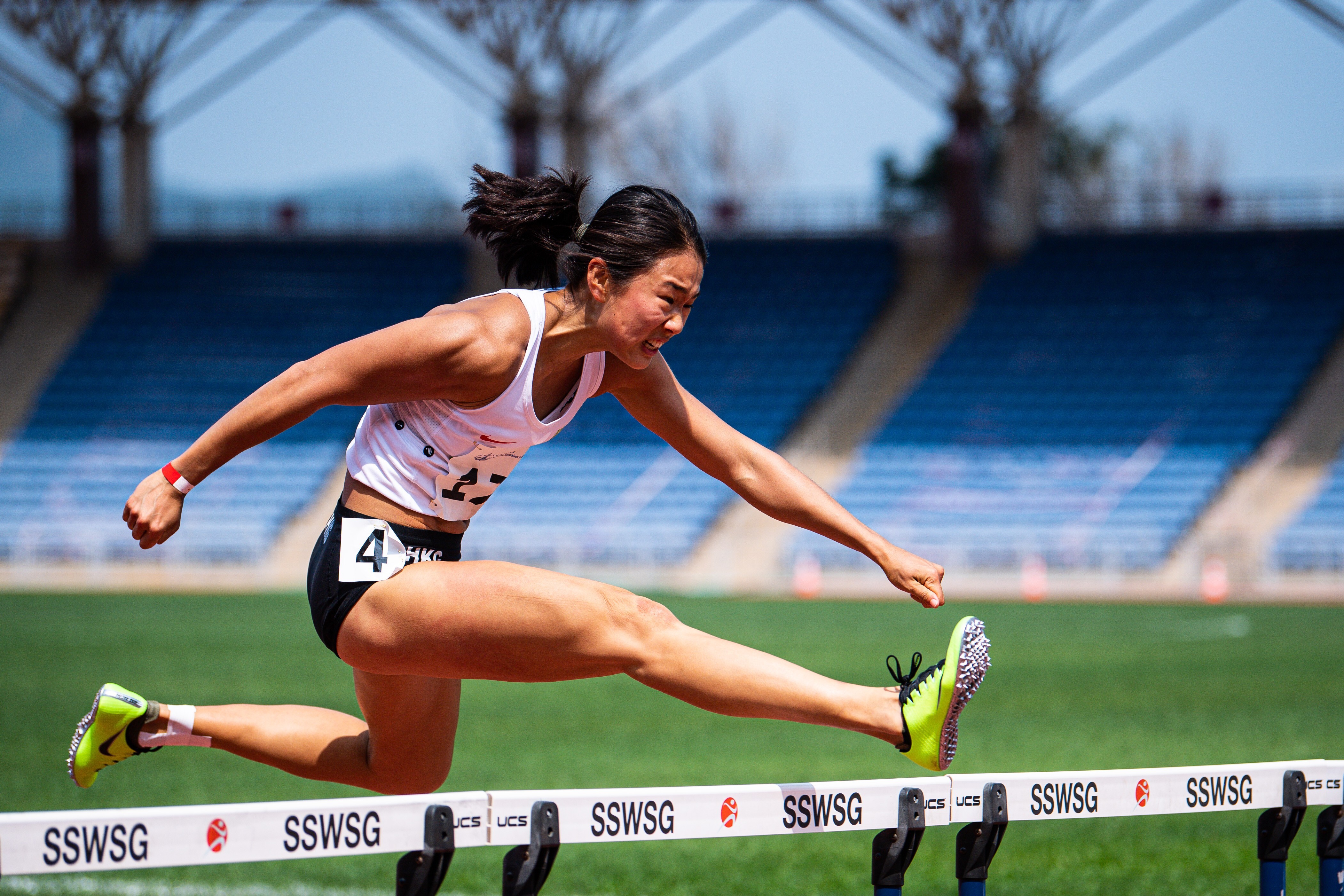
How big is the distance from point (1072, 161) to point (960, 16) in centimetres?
2054

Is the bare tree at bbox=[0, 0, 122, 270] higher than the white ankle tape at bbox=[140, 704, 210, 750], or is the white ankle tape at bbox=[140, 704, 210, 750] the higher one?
the bare tree at bbox=[0, 0, 122, 270]

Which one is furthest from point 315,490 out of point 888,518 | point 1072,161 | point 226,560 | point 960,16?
point 1072,161

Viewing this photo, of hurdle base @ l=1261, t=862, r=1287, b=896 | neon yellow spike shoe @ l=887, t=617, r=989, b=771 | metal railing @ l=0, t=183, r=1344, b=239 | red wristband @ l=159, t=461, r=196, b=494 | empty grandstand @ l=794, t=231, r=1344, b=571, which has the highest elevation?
metal railing @ l=0, t=183, r=1344, b=239

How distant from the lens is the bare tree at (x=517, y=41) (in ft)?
86.1

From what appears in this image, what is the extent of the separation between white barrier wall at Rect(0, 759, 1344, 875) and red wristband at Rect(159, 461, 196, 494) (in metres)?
0.69

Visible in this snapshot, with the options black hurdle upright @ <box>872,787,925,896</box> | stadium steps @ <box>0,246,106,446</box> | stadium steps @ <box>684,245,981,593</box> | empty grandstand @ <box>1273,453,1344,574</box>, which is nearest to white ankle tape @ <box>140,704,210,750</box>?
black hurdle upright @ <box>872,787,925,896</box>

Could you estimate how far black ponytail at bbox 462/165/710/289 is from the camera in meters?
3.09

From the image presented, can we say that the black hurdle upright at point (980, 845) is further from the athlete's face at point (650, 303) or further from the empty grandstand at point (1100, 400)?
the empty grandstand at point (1100, 400)

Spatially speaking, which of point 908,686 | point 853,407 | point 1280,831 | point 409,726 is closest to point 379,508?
point 409,726

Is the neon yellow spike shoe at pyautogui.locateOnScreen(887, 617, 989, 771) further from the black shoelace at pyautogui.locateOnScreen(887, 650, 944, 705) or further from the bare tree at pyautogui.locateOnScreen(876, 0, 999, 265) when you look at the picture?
the bare tree at pyautogui.locateOnScreen(876, 0, 999, 265)

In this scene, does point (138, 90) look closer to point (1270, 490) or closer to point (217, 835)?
point (1270, 490)

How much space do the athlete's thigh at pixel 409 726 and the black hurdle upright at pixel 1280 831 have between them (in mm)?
2076

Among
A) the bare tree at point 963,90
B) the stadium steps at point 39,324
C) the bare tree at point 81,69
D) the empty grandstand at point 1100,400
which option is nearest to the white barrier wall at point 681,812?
the empty grandstand at point 1100,400

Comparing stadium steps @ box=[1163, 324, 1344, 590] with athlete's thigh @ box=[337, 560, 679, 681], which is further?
stadium steps @ box=[1163, 324, 1344, 590]
